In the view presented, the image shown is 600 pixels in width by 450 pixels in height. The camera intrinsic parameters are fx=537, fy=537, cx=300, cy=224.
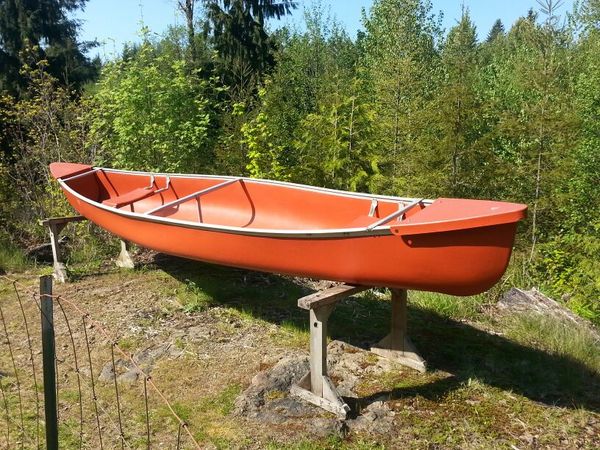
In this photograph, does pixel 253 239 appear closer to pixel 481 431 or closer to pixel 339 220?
pixel 339 220

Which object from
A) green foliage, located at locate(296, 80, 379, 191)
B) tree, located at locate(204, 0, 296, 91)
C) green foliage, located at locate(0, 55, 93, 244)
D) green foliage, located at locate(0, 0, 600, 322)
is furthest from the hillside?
tree, located at locate(204, 0, 296, 91)

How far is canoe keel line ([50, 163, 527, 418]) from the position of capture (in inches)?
131

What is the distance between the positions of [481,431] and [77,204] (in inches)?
208

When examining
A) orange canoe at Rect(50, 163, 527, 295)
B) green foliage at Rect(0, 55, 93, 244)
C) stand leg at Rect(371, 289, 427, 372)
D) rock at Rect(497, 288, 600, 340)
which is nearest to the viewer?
orange canoe at Rect(50, 163, 527, 295)

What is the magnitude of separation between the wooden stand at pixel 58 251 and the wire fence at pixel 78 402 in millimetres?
1813

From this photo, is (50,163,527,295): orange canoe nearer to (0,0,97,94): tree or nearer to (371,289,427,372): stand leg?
(371,289,427,372): stand leg

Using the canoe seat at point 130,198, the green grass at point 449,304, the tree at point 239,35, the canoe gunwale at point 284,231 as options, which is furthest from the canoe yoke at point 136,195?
the tree at point 239,35

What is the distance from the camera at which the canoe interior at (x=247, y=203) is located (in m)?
4.96

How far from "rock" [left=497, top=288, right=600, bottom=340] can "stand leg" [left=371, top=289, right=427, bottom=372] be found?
6.46 ft

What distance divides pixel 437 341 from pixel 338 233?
175cm

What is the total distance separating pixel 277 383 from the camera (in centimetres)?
398

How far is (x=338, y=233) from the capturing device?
12.1ft

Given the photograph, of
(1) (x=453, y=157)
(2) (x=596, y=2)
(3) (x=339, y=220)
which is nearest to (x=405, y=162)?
(1) (x=453, y=157)

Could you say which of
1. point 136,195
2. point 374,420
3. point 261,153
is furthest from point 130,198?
point 374,420
